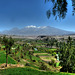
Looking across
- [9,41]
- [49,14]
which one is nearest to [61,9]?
[49,14]

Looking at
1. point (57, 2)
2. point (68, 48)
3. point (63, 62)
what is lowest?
point (63, 62)

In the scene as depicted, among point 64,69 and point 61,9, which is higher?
point 61,9

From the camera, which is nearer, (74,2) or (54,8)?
(74,2)

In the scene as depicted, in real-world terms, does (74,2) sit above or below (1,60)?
above

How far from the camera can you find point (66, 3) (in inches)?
414

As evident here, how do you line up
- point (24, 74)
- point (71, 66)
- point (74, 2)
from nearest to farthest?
point (74, 2) < point (24, 74) < point (71, 66)

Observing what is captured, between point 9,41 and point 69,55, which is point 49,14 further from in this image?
point 9,41

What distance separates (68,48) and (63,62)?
179 inches

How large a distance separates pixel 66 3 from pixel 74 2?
1.21m

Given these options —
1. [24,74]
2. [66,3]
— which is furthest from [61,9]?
[24,74]

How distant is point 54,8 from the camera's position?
10.8 m

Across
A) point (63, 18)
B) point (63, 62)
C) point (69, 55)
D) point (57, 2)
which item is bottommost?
point (63, 62)

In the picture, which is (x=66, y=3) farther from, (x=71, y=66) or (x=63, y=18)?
(x=71, y=66)

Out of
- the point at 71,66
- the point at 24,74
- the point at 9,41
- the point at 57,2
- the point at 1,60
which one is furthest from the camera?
the point at 1,60
